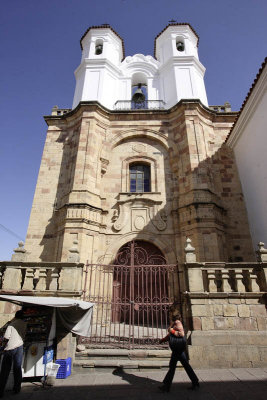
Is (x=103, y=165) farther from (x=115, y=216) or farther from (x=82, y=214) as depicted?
(x=82, y=214)

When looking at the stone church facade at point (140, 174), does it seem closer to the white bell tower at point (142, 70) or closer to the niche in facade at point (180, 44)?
the white bell tower at point (142, 70)

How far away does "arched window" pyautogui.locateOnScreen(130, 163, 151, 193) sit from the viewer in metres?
12.6

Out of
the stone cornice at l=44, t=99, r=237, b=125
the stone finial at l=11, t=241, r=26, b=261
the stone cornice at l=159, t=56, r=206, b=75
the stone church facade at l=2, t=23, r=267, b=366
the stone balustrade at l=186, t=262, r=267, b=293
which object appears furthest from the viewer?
the stone cornice at l=159, t=56, r=206, b=75

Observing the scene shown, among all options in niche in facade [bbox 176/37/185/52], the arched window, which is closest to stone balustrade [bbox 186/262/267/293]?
the arched window

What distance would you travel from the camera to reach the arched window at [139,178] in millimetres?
12648

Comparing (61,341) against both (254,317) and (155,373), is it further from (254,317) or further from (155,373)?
(254,317)

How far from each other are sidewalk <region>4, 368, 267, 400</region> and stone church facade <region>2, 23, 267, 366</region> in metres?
0.62

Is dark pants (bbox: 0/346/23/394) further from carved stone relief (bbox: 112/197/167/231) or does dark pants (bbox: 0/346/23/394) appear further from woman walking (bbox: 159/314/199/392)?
carved stone relief (bbox: 112/197/167/231)


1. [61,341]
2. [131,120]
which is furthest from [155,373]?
[131,120]

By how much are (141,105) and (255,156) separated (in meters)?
8.30

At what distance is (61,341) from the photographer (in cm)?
580

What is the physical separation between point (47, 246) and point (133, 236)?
415cm

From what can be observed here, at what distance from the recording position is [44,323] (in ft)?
18.6

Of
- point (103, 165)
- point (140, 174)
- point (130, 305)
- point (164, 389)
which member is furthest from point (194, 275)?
point (103, 165)
